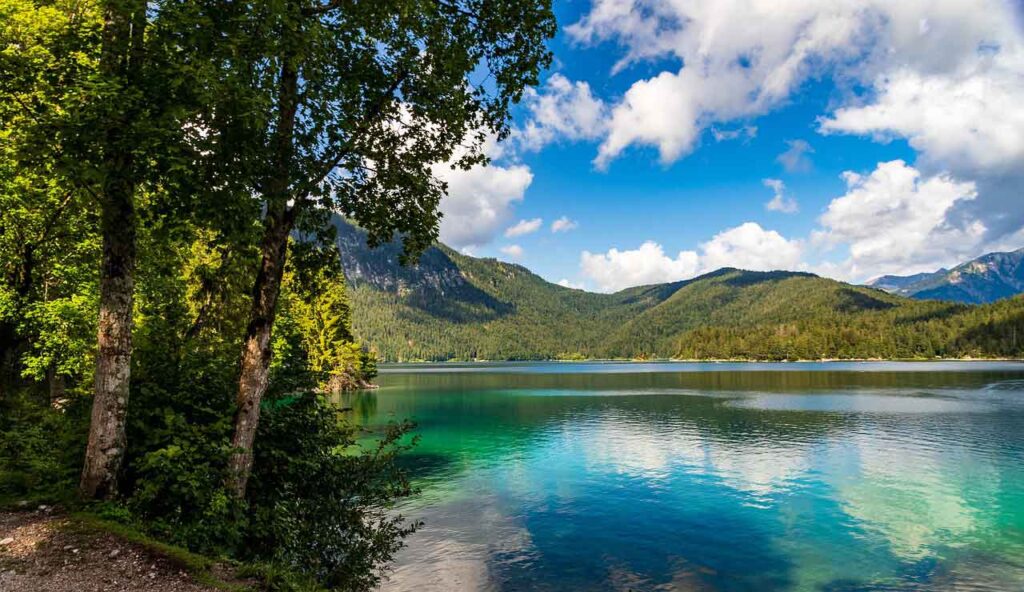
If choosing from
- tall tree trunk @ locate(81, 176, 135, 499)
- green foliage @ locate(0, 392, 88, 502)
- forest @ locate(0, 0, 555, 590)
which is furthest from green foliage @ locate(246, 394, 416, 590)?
green foliage @ locate(0, 392, 88, 502)

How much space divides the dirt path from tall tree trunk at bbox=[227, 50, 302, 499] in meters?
2.35

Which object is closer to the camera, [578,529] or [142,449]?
[142,449]

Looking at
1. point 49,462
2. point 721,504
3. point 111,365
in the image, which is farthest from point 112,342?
point 721,504

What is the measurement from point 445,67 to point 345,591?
14.0m

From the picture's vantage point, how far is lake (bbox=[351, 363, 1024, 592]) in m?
20.6

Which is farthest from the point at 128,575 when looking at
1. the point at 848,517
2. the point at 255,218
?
the point at 848,517

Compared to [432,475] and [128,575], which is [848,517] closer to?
[432,475]

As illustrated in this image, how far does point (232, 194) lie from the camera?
1004 cm

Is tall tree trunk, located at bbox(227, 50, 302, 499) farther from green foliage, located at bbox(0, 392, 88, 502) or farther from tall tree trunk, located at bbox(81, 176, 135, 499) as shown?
green foliage, located at bbox(0, 392, 88, 502)

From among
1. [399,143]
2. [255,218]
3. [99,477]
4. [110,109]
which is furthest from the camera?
[399,143]

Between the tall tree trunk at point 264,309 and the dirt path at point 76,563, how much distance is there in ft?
7.70

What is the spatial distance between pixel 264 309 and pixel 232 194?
3382mm

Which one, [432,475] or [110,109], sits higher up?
[110,109]

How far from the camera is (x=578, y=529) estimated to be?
25625mm
